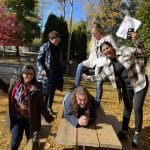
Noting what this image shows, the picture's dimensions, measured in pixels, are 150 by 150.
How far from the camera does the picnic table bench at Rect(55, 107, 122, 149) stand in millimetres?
5645

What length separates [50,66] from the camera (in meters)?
8.57

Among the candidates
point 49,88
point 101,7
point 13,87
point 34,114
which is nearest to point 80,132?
point 34,114

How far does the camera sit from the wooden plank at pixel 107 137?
18.4 feet

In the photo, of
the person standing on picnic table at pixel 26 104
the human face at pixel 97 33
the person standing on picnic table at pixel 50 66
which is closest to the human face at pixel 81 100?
the person standing on picnic table at pixel 26 104

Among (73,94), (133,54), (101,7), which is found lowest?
(73,94)

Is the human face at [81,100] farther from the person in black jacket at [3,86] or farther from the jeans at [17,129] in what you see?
the person in black jacket at [3,86]

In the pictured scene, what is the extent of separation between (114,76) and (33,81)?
159 centimetres

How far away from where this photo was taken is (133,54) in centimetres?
688

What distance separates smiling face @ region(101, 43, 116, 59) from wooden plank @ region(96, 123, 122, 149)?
1.05 m

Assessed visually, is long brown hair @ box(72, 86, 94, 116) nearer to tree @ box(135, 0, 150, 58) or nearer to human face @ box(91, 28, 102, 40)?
human face @ box(91, 28, 102, 40)

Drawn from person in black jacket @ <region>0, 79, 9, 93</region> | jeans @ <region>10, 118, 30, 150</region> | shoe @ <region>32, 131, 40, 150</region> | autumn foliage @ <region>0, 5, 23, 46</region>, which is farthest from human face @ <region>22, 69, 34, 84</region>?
autumn foliage @ <region>0, 5, 23, 46</region>

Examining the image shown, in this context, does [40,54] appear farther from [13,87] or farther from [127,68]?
[13,87]

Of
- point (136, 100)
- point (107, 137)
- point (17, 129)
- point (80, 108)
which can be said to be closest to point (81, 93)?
point (80, 108)

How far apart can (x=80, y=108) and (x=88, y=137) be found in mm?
693
